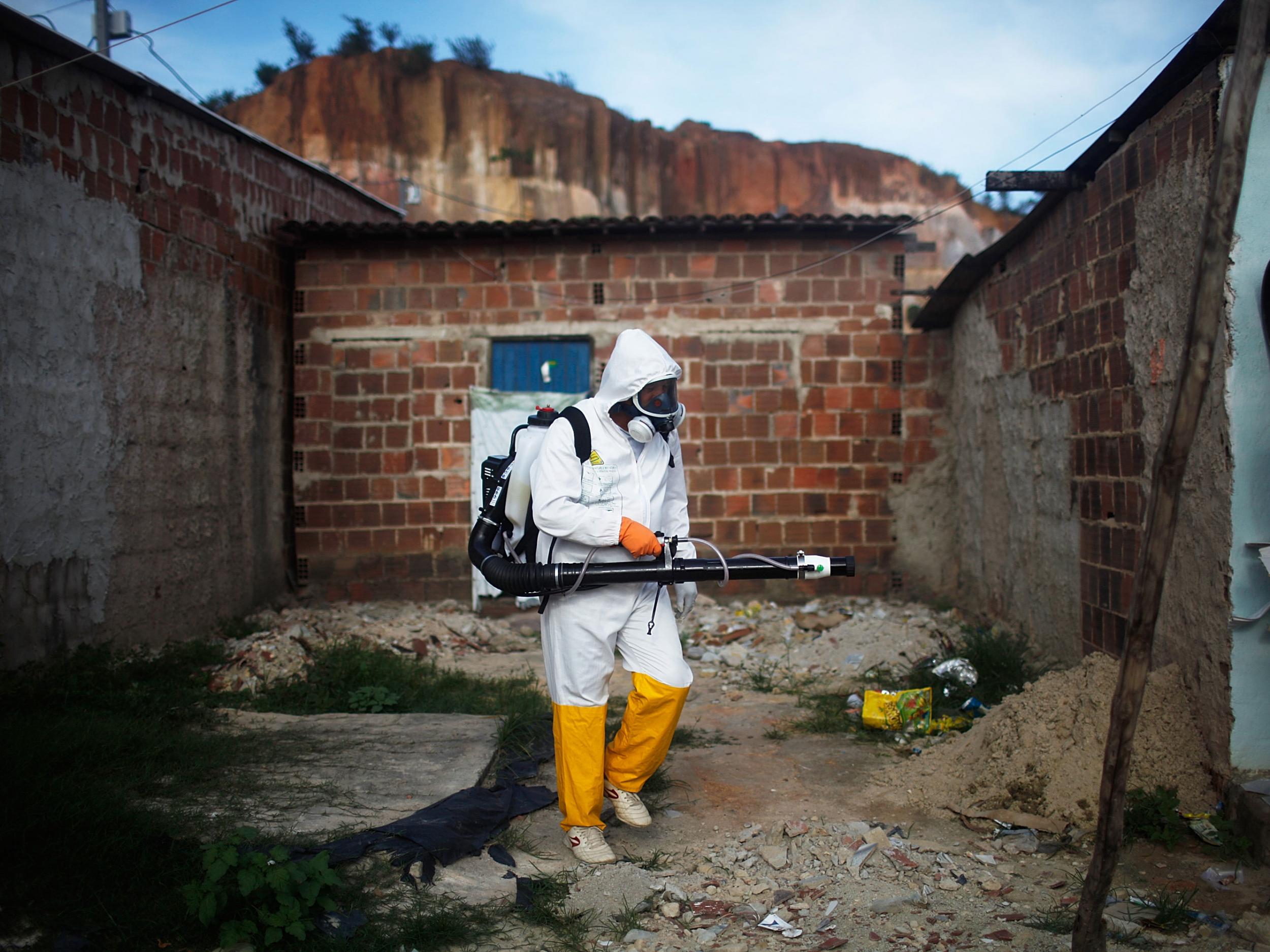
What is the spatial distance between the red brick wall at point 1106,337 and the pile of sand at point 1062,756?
75cm

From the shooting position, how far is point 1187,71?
148 inches

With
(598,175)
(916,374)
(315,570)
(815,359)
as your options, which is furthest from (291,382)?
(598,175)

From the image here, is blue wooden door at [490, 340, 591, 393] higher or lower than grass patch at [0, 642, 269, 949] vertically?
higher

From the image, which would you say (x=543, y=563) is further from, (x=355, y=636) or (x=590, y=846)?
(x=355, y=636)

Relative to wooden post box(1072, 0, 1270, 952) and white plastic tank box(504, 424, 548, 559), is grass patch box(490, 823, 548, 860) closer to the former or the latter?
white plastic tank box(504, 424, 548, 559)

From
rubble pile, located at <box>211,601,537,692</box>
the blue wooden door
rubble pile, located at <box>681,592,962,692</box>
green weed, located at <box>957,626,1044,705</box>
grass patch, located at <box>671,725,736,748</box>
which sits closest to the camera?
grass patch, located at <box>671,725,736,748</box>

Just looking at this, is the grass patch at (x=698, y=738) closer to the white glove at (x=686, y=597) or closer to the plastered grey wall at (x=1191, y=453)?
the white glove at (x=686, y=597)

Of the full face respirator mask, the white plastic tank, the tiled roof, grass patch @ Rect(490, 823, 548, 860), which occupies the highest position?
the tiled roof

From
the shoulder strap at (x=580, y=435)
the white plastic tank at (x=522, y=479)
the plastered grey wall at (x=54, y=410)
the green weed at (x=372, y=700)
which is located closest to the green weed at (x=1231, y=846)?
the shoulder strap at (x=580, y=435)

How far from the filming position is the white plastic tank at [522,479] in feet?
11.8

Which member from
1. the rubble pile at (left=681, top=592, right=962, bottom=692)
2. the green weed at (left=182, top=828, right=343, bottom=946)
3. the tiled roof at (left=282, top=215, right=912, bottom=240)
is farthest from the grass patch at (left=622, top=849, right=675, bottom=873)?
the tiled roof at (left=282, top=215, right=912, bottom=240)

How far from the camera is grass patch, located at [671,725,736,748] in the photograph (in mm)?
4801

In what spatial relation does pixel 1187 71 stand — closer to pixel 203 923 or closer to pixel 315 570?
pixel 203 923

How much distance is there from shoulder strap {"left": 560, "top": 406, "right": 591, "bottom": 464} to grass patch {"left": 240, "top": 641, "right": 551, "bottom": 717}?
189cm
